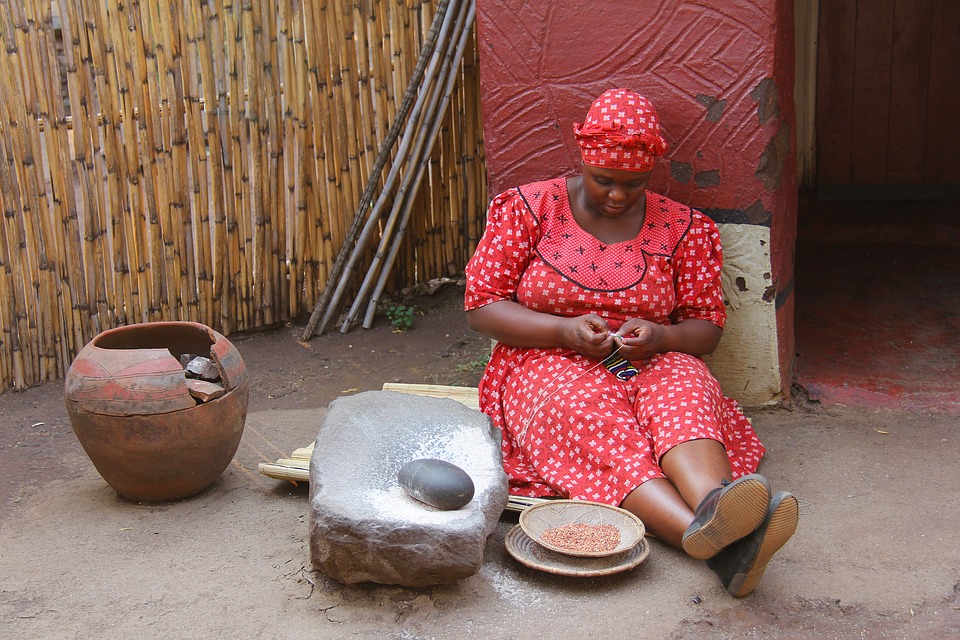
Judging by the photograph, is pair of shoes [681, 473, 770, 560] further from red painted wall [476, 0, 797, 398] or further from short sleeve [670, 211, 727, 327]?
red painted wall [476, 0, 797, 398]

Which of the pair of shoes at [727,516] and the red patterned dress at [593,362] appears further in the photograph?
the red patterned dress at [593,362]

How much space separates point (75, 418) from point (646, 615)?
1.75 m

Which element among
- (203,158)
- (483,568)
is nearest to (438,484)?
(483,568)

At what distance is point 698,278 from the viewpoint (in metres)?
3.17

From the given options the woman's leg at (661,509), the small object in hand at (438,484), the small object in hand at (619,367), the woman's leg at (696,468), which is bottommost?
the woman's leg at (661,509)

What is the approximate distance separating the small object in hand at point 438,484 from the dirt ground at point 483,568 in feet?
0.76

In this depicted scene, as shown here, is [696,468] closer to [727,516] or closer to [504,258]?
[727,516]

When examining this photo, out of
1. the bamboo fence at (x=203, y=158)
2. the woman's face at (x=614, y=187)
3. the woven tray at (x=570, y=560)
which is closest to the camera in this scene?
the woven tray at (x=570, y=560)

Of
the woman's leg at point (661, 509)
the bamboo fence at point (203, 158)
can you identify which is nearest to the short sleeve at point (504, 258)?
the woman's leg at point (661, 509)

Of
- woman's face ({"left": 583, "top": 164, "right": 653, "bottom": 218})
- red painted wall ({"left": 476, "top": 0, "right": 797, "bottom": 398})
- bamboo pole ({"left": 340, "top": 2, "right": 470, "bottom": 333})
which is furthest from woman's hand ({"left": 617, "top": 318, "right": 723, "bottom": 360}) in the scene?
bamboo pole ({"left": 340, "top": 2, "right": 470, "bottom": 333})

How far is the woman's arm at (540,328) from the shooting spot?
9.66ft

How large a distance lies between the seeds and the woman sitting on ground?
136mm

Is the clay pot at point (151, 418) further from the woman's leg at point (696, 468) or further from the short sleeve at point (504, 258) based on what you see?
the woman's leg at point (696, 468)

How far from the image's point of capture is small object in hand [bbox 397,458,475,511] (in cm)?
244
